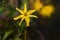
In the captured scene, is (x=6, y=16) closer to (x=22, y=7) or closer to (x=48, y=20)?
(x=22, y=7)

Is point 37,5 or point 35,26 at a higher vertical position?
point 37,5

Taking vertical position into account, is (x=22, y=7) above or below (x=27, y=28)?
above

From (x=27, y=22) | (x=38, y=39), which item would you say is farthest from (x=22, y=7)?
(x=38, y=39)

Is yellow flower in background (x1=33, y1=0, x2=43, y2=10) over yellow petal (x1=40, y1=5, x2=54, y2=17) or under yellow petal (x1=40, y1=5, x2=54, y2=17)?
over

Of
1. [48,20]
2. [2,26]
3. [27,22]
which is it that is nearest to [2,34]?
[2,26]

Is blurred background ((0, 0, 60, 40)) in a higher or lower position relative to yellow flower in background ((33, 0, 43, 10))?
lower

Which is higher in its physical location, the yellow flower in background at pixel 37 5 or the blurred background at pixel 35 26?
the yellow flower in background at pixel 37 5
